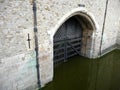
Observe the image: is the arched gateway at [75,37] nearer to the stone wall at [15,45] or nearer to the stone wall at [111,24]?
the stone wall at [111,24]

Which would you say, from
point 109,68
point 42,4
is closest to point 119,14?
Result: point 109,68

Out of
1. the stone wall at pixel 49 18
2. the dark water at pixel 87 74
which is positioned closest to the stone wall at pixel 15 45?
the stone wall at pixel 49 18

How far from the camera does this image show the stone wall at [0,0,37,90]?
3.19m

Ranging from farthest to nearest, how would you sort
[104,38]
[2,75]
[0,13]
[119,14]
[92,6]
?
[119,14] < [104,38] < [92,6] < [2,75] < [0,13]

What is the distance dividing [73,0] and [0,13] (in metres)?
2.81

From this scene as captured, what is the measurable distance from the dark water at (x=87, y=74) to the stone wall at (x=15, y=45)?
1.27 metres

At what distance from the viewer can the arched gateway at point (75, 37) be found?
5859 mm

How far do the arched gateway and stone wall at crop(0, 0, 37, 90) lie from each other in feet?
6.82

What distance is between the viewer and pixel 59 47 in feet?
19.6

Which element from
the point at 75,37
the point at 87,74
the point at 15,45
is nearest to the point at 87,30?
the point at 75,37

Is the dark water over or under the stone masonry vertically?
under

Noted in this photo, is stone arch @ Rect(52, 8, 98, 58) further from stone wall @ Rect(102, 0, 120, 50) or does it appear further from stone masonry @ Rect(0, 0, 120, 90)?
stone wall @ Rect(102, 0, 120, 50)

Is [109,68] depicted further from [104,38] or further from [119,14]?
[119,14]

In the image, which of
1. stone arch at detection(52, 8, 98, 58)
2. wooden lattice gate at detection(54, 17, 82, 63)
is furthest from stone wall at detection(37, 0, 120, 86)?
wooden lattice gate at detection(54, 17, 82, 63)
